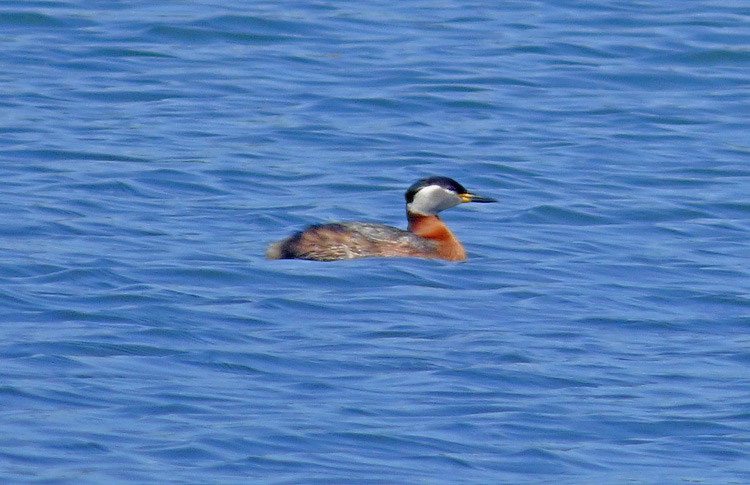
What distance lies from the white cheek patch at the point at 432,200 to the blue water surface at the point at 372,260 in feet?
1.45

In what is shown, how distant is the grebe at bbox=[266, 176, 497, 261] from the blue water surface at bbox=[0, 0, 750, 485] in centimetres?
15

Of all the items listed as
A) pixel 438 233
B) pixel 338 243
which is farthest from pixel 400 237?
pixel 338 243

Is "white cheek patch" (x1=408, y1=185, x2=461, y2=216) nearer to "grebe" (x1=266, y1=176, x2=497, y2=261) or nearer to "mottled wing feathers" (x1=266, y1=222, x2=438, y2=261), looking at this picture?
"grebe" (x1=266, y1=176, x2=497, y2=261)

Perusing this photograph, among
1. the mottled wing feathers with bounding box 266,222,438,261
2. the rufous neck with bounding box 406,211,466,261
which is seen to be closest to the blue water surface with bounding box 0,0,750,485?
the mottled wing feathers with bounding box 266,222,438,261

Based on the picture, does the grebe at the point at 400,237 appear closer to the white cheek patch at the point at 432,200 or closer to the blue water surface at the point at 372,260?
the white cheek patch at the point at 432,200

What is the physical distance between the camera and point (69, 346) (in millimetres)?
10172

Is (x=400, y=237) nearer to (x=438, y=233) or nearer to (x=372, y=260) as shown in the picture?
(x=372, y=260)

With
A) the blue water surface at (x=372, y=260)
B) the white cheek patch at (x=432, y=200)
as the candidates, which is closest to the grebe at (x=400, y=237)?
the white cheek patch at (x=432, y=200)

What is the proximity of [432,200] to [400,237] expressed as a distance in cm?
72

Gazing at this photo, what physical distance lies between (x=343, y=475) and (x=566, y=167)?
876 centimetres

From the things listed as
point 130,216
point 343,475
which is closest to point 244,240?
point 130,216

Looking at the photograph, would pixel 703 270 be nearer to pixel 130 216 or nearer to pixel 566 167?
pixel 566 167

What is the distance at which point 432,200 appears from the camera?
14305 millimetres

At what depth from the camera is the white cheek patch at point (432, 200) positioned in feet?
46.8
